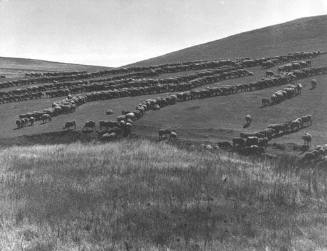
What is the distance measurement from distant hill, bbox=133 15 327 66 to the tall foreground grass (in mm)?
54678

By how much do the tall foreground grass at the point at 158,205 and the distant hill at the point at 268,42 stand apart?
179 feet

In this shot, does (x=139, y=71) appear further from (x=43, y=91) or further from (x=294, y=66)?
(x=294, y=66)

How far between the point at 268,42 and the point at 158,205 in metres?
74.6

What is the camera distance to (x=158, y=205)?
15.1m

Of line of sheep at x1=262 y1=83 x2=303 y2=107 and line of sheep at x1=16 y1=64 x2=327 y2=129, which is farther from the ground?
line of sheep at x1=16 y1=64 x2=327 y2=129

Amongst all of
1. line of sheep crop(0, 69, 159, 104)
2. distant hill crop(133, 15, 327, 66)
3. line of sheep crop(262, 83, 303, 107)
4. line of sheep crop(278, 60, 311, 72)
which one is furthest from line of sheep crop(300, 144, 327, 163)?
distant hill crop(133, 15, 327, 66)

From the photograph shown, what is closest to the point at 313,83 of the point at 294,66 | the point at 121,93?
the point at 294,66

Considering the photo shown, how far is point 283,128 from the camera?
3294 centimetres

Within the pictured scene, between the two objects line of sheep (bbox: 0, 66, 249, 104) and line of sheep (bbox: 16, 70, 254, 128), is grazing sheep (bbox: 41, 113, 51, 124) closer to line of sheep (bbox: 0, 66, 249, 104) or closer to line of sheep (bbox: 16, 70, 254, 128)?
line of sheep (bbox: 16, 70, 254, 128)

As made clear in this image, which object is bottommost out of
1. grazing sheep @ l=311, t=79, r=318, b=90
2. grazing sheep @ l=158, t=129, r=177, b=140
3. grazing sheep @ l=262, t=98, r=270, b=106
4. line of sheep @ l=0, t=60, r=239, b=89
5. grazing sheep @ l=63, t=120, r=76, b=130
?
grazing sheep @ l=158, t=129, r=177, b=140

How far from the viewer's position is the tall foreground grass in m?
12.2

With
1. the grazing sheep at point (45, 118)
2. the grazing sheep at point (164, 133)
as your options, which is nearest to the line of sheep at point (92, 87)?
the grazing sheep at point (45, 118)

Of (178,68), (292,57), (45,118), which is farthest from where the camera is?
(178,68)

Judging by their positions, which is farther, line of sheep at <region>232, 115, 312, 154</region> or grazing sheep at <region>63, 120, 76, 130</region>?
grazing sheep at <region>63, 120, 76, 130</region>
